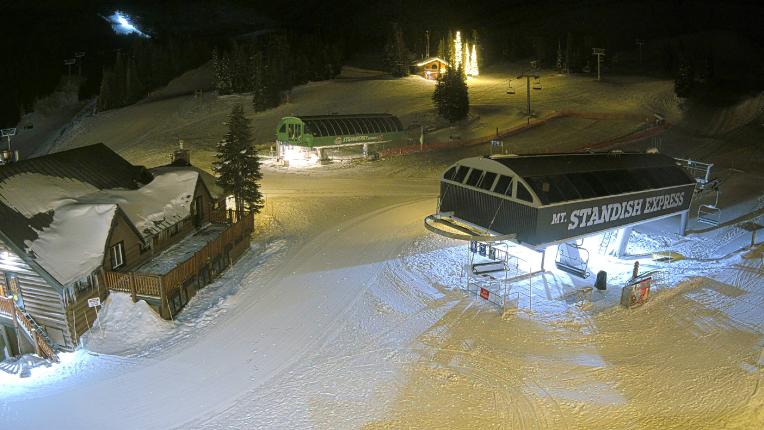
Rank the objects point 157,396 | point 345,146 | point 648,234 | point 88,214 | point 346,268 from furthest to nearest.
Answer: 1. point 345,146
2. point 648,234
3. point 346,268
4. point 88,214
5. point 157,396

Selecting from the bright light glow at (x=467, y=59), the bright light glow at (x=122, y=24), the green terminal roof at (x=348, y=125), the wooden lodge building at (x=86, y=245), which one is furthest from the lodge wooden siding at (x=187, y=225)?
the bright light glow at (x=122, y=24)

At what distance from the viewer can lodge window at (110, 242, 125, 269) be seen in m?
22.0

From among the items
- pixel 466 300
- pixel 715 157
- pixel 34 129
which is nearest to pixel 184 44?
pixel 34 129

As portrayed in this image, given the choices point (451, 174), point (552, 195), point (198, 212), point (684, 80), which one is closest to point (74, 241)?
Answer: point (198, 212)

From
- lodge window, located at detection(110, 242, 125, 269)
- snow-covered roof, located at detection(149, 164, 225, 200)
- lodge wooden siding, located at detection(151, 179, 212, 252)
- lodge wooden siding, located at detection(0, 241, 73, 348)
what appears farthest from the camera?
snow-covered roof, located at detection(149, 164, 225, 200)

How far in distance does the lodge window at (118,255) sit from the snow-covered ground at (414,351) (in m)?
1.51

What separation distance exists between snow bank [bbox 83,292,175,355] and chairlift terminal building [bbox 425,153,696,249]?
1143 centimetres

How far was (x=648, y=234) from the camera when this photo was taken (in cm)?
2978

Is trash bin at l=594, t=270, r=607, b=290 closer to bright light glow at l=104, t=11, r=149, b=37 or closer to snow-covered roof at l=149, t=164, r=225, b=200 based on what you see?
snow-covered roof at l=149, t=164, r=225, b=200

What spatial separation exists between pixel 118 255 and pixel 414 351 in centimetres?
1212

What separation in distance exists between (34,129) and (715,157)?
315ft

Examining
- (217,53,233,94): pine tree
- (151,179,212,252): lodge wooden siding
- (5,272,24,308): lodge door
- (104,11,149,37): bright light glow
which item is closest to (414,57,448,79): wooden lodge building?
(217,53,233,94): pine tree

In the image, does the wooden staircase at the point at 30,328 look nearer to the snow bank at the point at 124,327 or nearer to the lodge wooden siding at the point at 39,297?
the lodge wooden siding at the point at 39,297

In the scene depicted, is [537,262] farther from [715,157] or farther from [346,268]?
[715,157]
